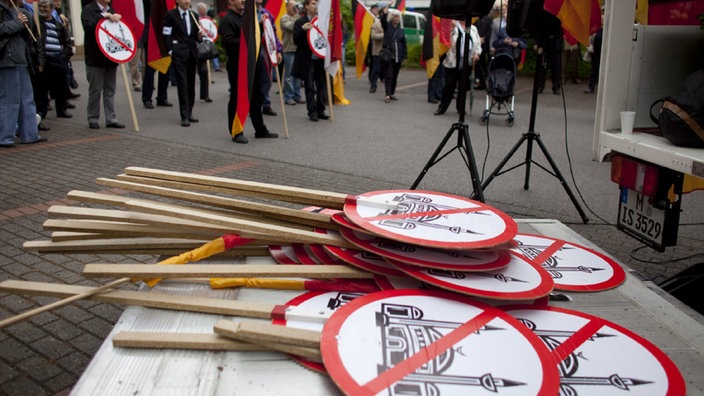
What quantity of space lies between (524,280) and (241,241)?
121 cm

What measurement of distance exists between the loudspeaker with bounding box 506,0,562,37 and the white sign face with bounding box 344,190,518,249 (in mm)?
3241

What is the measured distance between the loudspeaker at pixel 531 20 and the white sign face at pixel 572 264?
303cm

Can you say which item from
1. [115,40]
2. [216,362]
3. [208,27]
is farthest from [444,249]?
[208,27]

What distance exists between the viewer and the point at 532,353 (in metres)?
1.92

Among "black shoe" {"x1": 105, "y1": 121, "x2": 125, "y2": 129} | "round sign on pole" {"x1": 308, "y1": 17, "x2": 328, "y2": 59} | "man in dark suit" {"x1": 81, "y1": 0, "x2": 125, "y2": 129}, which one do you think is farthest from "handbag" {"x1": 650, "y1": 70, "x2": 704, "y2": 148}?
"black shoe" {"x1": 105, "y1": 121, "x2": 125, "y2": 129}

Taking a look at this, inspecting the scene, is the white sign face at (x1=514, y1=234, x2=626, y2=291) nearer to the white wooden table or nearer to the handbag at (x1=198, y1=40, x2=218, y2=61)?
the white wooden table

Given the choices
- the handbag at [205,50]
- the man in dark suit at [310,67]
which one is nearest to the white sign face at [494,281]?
the man in dark suit at [310,67]

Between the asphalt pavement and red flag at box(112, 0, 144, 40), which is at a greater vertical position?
red flag at box(112, 0, 144, 40)

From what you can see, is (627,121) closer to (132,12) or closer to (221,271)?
(221,271)

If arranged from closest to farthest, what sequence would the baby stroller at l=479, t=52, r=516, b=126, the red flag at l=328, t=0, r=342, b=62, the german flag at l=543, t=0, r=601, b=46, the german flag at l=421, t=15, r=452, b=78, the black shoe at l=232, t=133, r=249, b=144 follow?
1. the german flag at l=543, t=0, r=601, b=46
2. the black shoe at l=232, t=133, r=249, b=144
3. the red flag at l=328, t=0, r=342, b=62
4. the baby stroller at l=479, t=52, r=516, b=126
5. the german flag at l=421, t=15, r=452, b=78

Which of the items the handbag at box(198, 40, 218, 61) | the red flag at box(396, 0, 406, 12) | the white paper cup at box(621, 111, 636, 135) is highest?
the red flag at box(396, 0, 406, 12)

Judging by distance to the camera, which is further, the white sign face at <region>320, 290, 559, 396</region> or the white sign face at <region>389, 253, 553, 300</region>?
the white sign face at <region>389, 253, 553, 300</region>

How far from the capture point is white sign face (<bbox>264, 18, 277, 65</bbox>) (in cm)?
990

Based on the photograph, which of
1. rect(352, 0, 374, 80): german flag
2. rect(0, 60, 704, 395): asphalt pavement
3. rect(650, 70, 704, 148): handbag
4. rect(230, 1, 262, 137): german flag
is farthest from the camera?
rect(352, 0, 374, 80): german flag
